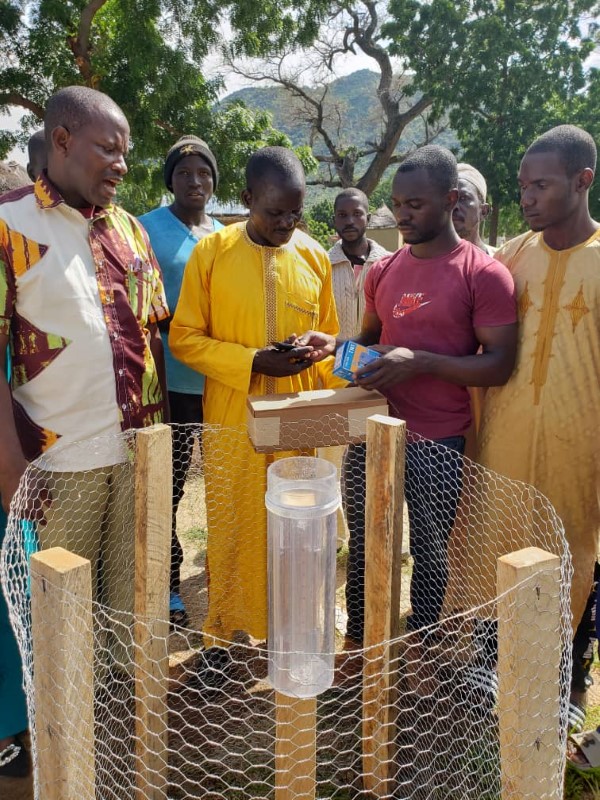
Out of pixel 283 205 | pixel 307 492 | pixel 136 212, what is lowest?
pixel 307 492

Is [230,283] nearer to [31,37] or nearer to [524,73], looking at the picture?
[31,37]

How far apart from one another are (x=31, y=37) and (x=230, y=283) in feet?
28.8

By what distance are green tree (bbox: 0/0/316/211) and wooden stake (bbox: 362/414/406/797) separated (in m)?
8.59

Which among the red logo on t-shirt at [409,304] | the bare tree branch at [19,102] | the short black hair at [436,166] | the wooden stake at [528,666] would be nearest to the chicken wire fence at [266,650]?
the wooden stake at [528,666]

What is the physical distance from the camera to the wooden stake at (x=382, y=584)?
1.92 m

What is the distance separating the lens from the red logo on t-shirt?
7.59ft

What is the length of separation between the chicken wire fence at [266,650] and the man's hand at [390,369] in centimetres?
18

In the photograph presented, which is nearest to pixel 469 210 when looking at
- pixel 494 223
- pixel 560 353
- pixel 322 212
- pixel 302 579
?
pixel 560 353

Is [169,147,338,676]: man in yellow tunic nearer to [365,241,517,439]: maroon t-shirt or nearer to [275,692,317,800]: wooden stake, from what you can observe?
[365,241,517,439]: maroon t-shirt

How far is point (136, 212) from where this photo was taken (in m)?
16.3

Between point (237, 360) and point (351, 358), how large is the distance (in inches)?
18.0

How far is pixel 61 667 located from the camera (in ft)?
4.09

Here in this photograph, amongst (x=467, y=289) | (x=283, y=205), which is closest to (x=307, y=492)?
(x=467, y=289)

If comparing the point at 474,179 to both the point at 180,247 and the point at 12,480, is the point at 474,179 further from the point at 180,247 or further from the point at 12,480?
the point at 12,480
